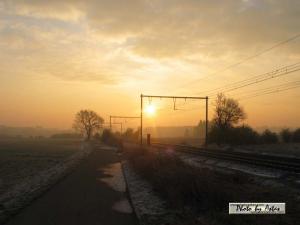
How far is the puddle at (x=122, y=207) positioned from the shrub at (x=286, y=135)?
59.5 m

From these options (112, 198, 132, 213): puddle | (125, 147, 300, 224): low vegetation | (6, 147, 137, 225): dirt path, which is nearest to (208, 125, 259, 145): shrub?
(6, 147, 137, 225): dirt path

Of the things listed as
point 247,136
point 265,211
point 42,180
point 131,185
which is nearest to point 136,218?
point 265,211

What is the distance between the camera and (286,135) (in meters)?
72.9

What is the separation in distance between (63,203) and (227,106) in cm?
6896

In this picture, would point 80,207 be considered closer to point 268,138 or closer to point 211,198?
point 211,198

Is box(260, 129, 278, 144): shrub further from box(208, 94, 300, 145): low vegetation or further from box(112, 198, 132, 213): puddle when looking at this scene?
box(112, 198, 132, 213): puddle

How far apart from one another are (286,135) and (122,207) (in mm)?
61371

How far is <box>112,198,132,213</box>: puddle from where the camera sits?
17500 millimetres

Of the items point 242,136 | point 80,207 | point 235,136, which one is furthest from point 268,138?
point 80,207

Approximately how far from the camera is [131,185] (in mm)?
25562

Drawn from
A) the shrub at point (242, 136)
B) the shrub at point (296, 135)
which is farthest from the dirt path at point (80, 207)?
the shrub at point (296, 135)

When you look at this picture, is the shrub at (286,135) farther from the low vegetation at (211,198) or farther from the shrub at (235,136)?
the low vegetation at (211,198)

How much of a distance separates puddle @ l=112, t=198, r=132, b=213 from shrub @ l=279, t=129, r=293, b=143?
2342 inches

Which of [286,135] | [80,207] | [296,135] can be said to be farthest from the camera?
[286,135]
